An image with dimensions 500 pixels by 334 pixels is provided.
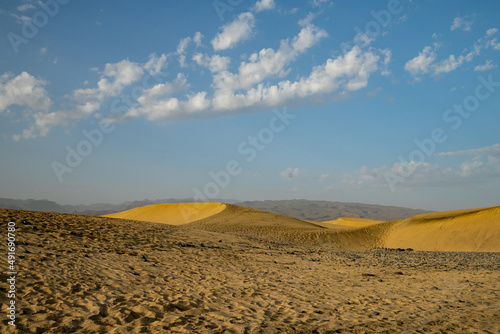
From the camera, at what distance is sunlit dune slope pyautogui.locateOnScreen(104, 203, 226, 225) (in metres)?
40.0

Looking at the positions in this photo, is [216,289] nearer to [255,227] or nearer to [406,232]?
[255,227]

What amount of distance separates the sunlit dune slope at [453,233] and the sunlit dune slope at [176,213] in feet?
69.4

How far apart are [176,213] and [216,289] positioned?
3951 centimetres

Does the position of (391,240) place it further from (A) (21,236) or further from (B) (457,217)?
(A) (21,236)

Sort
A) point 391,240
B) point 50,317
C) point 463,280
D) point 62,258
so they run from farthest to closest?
point 391,240, point 463,280, point 62,258, point 50,317

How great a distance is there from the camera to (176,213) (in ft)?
150

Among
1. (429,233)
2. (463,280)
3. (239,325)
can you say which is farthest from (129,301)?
(429,233)

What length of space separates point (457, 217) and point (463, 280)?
60.0 ft

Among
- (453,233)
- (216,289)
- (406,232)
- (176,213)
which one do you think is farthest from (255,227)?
(176,213)

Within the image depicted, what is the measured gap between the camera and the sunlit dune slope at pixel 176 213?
40.0 m

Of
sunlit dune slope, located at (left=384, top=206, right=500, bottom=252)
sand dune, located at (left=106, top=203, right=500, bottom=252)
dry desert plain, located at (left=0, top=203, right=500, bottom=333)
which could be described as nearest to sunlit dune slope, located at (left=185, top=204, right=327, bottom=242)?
sand dune, located at (left=106, top=203, right=500, bottom=252)

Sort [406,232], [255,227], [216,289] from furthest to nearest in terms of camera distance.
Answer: [255,227]
[406,232]
[216,289]

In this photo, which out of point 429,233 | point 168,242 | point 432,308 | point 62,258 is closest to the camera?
point 432,308

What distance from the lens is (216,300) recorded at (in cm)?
703
